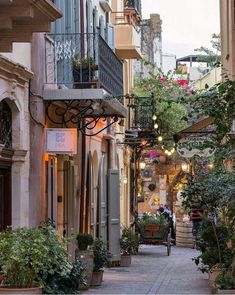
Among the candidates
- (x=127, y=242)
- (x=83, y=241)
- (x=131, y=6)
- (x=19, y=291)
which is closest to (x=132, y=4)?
(x=131, y=6)

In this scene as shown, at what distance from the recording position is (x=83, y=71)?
1844 cm

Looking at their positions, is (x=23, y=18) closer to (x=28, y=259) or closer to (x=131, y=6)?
(x=28, y=259)

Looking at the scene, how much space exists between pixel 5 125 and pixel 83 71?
333 cm

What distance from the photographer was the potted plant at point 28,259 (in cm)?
1223

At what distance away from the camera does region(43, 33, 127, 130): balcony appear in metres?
17.6

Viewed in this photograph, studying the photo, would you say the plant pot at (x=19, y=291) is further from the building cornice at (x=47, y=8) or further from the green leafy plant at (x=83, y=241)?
the green leafy plant at (x=83, y=241)

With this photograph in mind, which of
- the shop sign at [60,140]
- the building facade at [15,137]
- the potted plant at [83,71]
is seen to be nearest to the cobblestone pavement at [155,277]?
the building facade at [15,137]

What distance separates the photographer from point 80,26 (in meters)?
21.4

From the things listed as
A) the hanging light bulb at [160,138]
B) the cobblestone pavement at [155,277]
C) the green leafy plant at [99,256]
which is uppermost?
the hanging light bulb at [160,138]

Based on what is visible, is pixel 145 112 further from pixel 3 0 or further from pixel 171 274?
pixel 3 0

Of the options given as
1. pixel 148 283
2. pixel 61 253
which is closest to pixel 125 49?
pixel 148 283

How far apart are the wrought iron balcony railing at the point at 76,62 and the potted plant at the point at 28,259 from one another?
5276 mm

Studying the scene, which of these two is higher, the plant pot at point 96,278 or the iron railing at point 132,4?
the iron railing at point 132,4

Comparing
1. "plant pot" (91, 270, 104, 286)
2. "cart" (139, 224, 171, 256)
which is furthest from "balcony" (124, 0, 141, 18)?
"plant pot" (91, 270, 104, 286)
